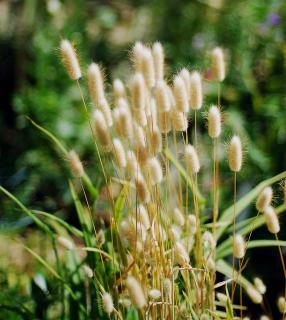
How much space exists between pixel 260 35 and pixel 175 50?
572mm

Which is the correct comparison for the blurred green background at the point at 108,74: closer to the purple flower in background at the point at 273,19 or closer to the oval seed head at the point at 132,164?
the purple flower in background at the point at 273,19

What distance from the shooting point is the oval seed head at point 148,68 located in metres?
1.07

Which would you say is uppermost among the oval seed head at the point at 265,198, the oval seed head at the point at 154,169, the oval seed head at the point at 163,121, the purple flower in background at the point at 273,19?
the purple flower in background at the point at 273,19

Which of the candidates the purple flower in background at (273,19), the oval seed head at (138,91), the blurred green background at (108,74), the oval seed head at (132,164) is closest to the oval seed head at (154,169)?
the oval seed head at (132,164)

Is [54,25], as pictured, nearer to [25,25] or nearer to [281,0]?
[25,25]

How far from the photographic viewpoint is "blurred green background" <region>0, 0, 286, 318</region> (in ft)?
8.44

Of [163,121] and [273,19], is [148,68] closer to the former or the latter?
[163,121]

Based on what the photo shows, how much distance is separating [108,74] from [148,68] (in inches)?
74.0

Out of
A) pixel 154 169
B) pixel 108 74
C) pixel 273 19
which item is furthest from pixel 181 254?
pixel 273 19

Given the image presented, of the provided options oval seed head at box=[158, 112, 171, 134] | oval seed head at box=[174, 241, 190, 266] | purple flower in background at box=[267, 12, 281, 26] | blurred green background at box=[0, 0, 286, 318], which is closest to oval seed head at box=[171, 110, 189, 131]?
oval seed head at box=[158, 112, 171, 134]

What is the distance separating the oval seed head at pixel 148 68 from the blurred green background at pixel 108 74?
4.22 feet

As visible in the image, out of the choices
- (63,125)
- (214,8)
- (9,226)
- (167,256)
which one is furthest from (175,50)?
(167,256)

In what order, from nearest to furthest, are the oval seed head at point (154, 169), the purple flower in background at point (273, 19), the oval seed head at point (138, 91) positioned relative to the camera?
the oval seed head at point (138, 91) → the oval seed head at point (154, 169) → the purple flower in background at point (273, 19)

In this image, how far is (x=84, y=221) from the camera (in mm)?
1583
